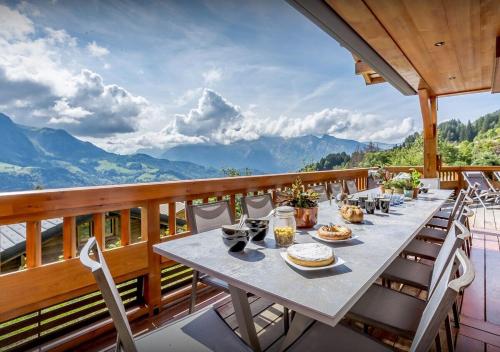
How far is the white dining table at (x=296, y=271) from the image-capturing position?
100cm

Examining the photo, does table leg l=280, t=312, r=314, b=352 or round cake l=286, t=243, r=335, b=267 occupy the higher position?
round cake l=286, t=243, r=335, b=267

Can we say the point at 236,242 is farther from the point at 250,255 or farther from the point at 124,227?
the point at 124,227

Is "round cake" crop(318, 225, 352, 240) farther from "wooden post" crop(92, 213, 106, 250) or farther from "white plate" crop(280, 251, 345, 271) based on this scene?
"wooden post" crop(92, 213, 106, 250)

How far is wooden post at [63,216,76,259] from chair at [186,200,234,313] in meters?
0.77

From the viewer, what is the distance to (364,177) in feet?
20.9

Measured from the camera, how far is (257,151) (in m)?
36.5

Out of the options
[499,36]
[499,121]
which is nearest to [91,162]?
[499,36]

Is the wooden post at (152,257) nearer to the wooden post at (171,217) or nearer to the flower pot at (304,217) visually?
the wooden post at (171,217)

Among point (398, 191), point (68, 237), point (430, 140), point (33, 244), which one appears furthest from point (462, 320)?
point (430, 140)

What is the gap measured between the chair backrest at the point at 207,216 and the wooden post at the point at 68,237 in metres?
0.78

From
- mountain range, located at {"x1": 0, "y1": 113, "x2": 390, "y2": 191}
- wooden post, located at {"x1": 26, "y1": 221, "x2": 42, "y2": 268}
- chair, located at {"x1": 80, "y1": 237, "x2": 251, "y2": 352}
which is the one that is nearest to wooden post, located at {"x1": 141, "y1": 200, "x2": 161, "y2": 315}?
wooden post, located at {"x1": 26, "y1": 221, "x2": 42, "y2": 268}

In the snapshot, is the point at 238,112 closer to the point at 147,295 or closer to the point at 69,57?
the point at 69,57

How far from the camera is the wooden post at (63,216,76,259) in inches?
77.7

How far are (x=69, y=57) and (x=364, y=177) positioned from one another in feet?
53.8
